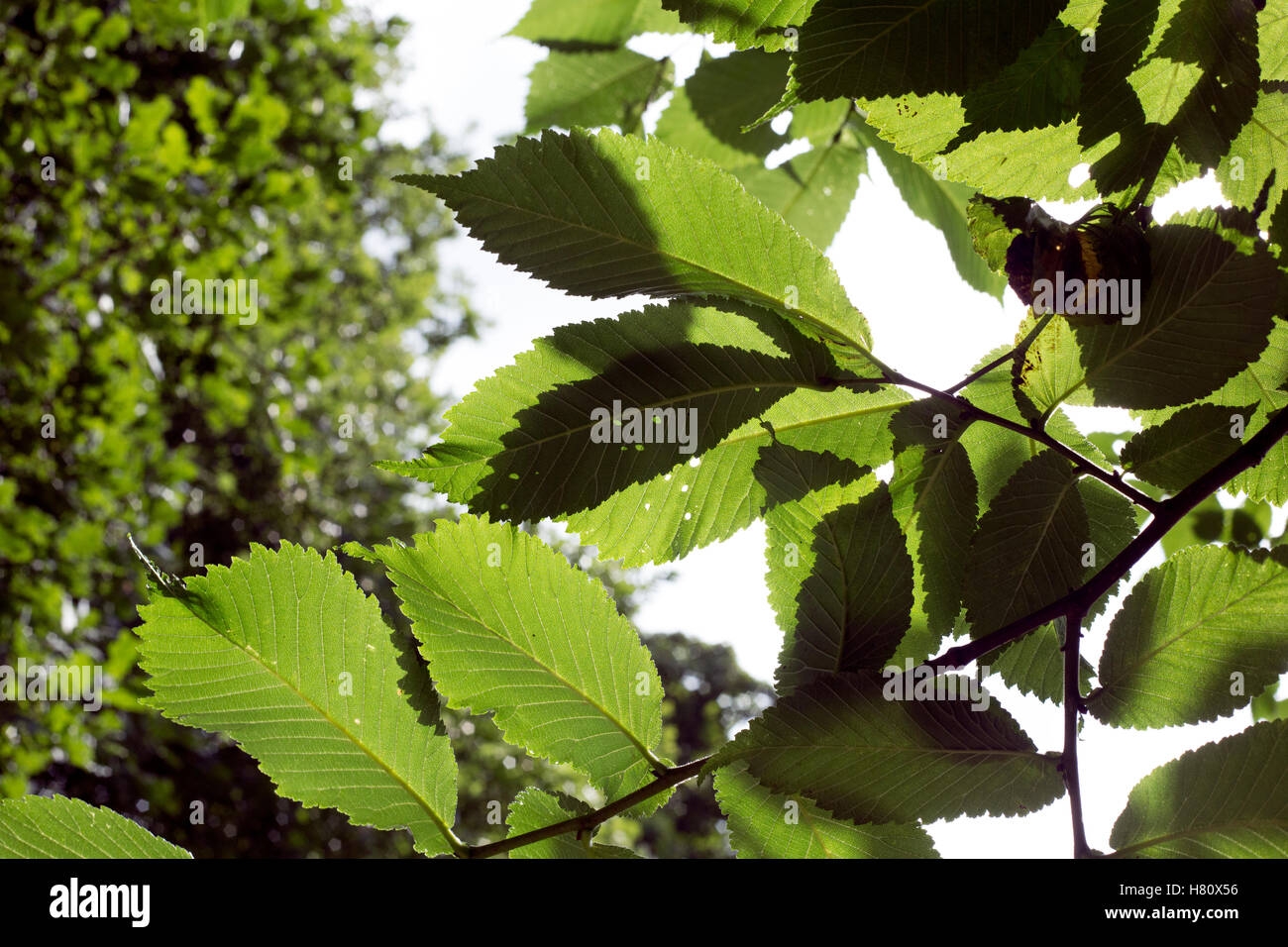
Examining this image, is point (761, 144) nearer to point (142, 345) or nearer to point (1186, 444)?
point (1186, 444)

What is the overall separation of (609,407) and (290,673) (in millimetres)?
232

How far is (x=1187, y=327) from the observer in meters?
0.54

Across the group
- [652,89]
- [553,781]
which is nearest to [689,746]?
[553,781]

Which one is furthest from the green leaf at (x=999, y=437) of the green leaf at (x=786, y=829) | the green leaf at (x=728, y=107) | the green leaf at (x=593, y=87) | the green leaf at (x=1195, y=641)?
the green leaf at (x=593, y=87)

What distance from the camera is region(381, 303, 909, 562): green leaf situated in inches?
20.6

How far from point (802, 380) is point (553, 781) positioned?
5677mm

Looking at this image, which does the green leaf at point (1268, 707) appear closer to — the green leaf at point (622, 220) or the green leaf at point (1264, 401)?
the green leaf at point (1264, 401)

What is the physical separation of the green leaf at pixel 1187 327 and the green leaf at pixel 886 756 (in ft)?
0.73

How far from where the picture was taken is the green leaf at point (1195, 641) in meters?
0.52

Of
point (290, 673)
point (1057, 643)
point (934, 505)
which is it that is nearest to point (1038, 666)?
point (1057, 643)

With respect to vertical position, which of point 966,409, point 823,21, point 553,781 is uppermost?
point 823,21
